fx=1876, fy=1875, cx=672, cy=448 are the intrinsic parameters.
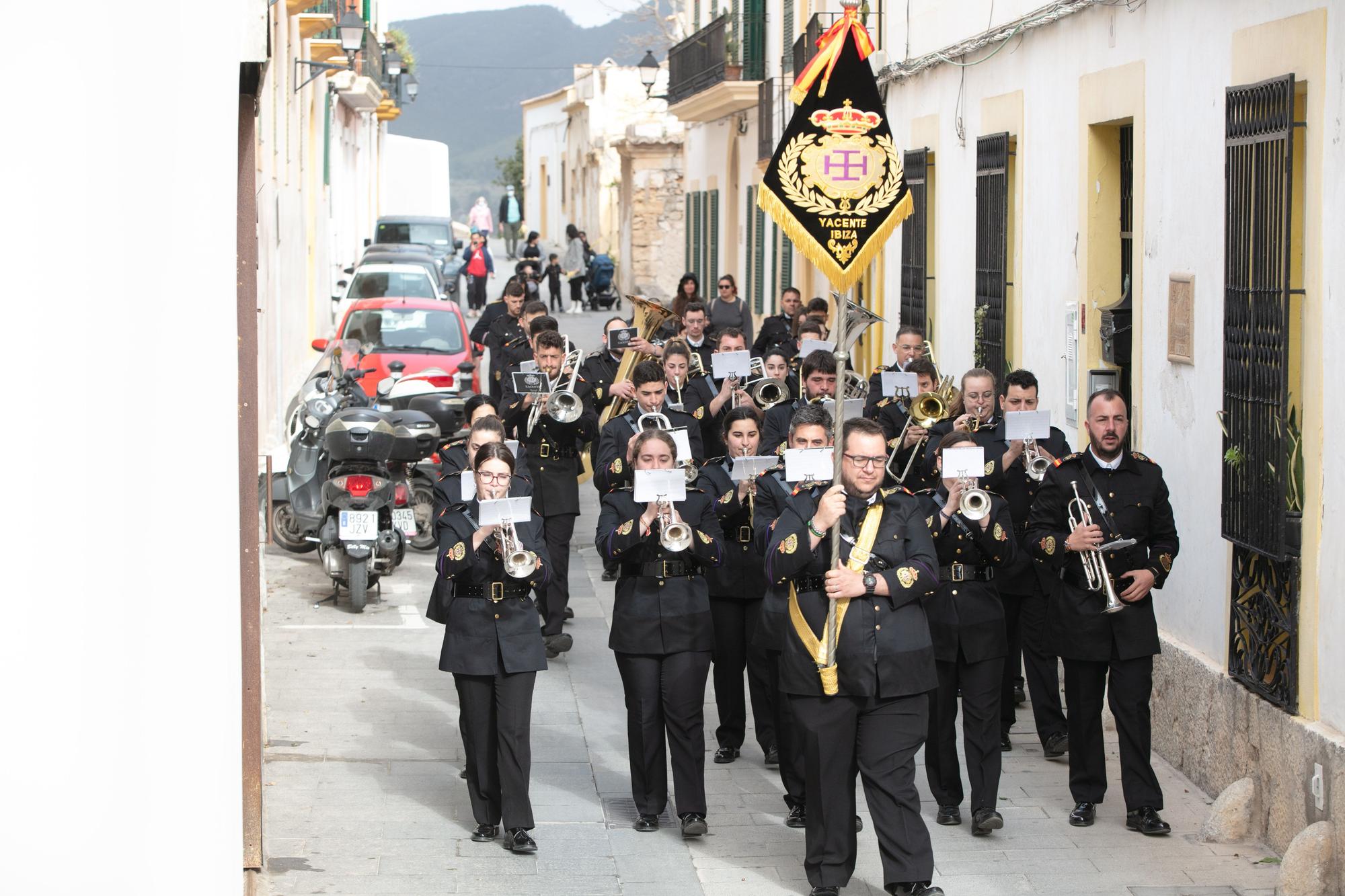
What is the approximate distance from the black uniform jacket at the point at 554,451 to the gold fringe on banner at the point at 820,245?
10.7 ft

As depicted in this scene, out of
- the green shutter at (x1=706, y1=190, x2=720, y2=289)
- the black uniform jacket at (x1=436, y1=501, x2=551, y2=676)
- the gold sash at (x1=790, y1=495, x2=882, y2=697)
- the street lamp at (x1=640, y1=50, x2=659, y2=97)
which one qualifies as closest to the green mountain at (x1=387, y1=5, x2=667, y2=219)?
the street lamp at (x1=640, y1=50, x2=659, y2=97)

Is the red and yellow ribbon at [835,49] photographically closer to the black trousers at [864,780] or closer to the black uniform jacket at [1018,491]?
the black uniform jacket at [1018,491]

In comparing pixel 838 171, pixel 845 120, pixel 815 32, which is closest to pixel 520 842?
pixel 838 171

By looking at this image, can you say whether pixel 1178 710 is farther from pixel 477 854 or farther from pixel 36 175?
pixel 36 175

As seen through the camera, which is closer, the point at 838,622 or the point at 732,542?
the point at 838,622

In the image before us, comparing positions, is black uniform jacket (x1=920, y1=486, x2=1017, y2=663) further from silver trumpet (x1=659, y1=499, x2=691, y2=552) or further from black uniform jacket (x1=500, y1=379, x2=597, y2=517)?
black uniform jacket (x1=500, y1=379, x2=597, y2=517)

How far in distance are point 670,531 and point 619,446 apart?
6.63ft

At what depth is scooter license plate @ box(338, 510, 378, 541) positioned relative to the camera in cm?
1260

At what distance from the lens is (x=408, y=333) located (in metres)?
18.8

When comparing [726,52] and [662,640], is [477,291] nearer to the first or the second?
[726,52]

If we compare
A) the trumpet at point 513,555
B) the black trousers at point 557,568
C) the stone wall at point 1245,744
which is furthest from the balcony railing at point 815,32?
the trumpet at point 513,555

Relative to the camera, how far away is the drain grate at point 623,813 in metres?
8.32

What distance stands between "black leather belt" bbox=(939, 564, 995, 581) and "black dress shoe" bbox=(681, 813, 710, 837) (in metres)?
1.48

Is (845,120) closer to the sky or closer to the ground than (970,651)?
closer to the sky
